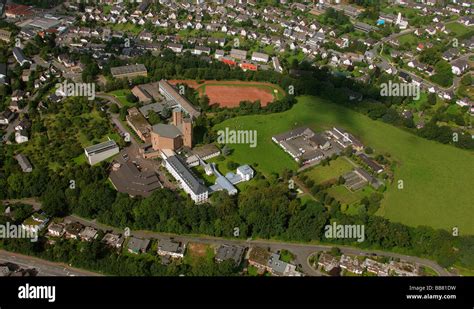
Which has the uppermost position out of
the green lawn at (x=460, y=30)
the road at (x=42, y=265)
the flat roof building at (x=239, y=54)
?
the green lawn at (x=460, y=30)

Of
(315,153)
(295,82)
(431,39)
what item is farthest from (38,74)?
(431,39)

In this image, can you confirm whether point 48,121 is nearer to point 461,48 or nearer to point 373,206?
point 373,206

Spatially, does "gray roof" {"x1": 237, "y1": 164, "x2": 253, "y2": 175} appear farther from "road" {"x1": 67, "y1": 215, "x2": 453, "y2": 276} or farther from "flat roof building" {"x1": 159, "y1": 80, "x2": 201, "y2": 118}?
"flat roof building" {"x1": 159, "y1": 80, "x2": 201, "y2": 118}

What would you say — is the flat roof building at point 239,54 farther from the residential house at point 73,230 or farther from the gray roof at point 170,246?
the residential house at point 73,230

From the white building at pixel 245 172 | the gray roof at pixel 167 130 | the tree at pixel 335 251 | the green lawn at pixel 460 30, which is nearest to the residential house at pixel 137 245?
the white building at pixel 245 172

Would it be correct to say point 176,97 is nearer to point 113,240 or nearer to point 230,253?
point 113,240

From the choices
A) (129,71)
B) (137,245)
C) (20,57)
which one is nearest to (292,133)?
(137,245)
